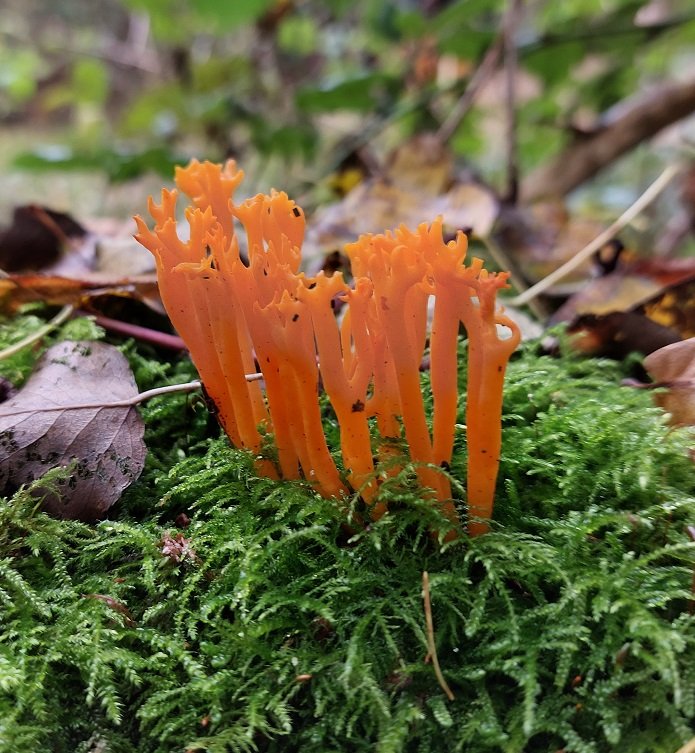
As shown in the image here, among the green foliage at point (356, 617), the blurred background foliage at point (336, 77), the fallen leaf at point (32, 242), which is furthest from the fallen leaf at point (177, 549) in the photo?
the blurred background foliage at point (336, 77)

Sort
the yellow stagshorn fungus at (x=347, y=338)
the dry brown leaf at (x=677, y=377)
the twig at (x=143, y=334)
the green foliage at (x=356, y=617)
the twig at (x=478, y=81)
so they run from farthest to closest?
the twig at (x=478, y=81) < the twig at (x=143, y=334) < the dry brown leaf at (x=677, y=377) < the yellow stagshorn fungus at (x=347, y=338) < the green foliage at (x=356, y=617)

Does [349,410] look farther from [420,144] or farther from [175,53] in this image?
[175,53]

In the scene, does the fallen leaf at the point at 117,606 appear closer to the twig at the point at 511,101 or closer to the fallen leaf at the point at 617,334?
the fallen leaf at the point at 617,334

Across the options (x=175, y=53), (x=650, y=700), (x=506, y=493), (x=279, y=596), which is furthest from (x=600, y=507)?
Answer: (x=175, y=53)

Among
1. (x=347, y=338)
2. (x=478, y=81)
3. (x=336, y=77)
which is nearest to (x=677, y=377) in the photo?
(x=347, y=338)

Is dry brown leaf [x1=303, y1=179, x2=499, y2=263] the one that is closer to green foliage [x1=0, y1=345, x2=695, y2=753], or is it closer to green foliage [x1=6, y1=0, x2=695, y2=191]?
green foliage [x1=6, y1=0, x2=695, y2=191]

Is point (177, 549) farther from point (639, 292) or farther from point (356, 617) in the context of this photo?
point (639, 292)
